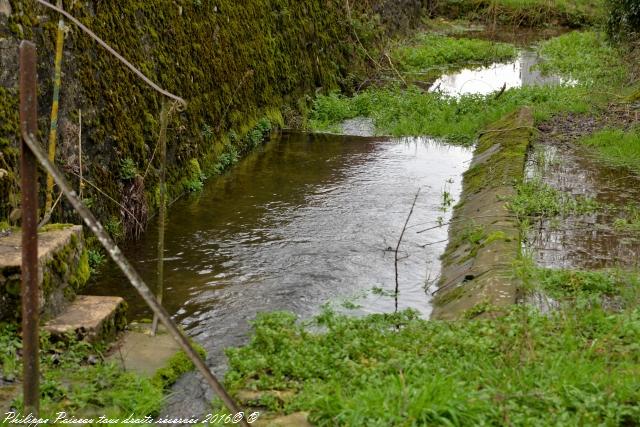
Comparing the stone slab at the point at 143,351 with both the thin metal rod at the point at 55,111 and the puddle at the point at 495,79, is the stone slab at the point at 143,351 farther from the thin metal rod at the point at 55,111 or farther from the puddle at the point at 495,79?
the puddle at the point at 495,79

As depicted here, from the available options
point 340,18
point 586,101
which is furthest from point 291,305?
point 340,18

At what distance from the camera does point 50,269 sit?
5.20m

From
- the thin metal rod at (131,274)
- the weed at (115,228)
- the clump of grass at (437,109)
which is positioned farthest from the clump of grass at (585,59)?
the thin metal rod at (131,274)

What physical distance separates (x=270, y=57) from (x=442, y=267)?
6917mm

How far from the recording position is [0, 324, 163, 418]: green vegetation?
424 cm

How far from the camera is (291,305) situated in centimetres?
659

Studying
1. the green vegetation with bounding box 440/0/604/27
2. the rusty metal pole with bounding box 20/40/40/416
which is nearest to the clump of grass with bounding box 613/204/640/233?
the rusty metal pole with bounding box 20/40/40/416

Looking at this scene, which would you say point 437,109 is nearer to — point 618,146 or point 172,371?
point 618,146

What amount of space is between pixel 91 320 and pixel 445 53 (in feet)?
A: 56.1

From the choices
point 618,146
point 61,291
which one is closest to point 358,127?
point 618,146

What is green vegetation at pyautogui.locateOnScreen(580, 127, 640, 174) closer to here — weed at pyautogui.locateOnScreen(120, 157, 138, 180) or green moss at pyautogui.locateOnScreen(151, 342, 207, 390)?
weed at pyautogui.locateOnScreen(120, 157, 138, 180)

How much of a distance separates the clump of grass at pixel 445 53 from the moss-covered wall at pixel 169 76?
12.1 feet

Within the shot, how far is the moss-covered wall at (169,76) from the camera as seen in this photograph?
709 cm

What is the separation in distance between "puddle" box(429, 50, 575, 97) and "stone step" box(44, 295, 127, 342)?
37.7 ft
